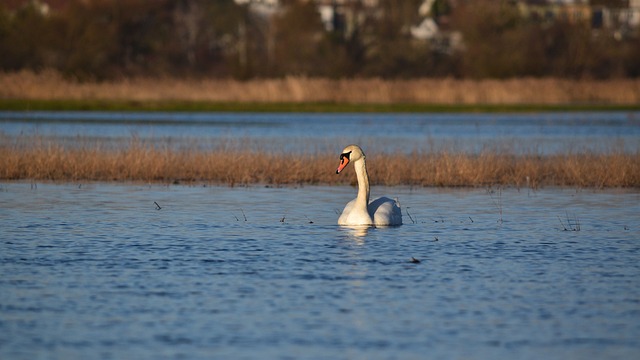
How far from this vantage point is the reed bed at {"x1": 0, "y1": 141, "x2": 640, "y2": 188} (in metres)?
20.0

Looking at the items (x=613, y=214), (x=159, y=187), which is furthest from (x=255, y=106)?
(x=613, y=214)

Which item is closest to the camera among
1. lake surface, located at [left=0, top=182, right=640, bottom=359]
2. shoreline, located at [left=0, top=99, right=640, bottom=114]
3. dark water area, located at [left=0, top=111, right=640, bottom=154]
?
lake surface, located at [left=0, top=182, right=640, bottom=359]

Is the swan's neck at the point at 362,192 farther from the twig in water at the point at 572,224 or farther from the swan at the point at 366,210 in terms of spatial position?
the twig in water at the point at 572,224

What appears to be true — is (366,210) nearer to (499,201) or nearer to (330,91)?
(499,201)

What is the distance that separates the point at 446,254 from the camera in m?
12.8

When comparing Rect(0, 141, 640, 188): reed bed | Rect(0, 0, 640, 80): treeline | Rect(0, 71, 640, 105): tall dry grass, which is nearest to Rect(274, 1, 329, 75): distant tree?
Rect(0, 0, 640, 80): treeline

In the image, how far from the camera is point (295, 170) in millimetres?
20312

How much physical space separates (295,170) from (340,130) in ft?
44.2

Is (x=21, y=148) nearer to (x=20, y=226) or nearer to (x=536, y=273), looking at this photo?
(x=20, y=226)

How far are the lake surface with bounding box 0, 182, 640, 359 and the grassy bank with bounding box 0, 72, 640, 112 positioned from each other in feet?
84.8

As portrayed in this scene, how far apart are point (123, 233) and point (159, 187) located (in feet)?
18.4

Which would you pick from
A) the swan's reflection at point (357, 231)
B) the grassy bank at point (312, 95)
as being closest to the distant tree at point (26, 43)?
the grassy bank at point (312, 95)

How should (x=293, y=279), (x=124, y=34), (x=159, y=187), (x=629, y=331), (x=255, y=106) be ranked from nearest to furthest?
(x=629, y=331), (x=293, y=279), (x=159, y=187), (x=255, y=106), (x=124, y=34)

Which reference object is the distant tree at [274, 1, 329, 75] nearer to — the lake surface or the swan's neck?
the lake surface
